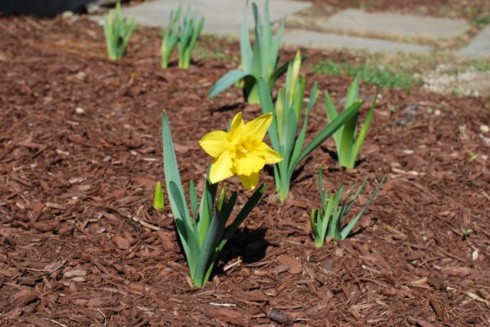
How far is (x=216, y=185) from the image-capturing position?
258 centimetres

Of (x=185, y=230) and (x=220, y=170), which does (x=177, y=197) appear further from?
(x=220, y=170)

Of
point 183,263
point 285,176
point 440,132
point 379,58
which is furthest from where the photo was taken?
point 379,58

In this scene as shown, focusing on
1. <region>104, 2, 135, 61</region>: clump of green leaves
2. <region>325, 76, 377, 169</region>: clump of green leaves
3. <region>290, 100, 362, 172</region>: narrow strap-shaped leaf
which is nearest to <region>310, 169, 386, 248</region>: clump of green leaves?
<region>290, 100, 362, 172</region>: narrow strap-shaped leaf

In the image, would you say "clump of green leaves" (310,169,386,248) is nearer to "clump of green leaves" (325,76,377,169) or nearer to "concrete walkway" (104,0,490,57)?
"clump of green leaves" (325,76,377,169)

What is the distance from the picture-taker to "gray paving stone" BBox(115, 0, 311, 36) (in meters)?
6.55

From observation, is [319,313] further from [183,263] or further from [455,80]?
[455,80]

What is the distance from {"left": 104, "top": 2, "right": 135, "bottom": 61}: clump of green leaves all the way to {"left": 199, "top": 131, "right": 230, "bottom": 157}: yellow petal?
2.70 m

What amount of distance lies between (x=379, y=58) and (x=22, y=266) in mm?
3630

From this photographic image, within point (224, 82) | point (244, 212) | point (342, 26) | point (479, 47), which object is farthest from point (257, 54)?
point (342, 26)

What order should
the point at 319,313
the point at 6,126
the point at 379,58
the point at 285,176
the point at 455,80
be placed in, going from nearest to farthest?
1. the point at 319,313
2. the point at 285,176
3. the point at 6,126
4. the point at 455,80
5. the point at 379,58

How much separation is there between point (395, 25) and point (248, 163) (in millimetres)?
4969

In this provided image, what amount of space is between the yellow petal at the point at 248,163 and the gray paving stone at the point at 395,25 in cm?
449

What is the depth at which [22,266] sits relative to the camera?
2.78 meters

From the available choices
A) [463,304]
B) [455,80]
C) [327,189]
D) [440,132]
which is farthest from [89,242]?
[455,80]
